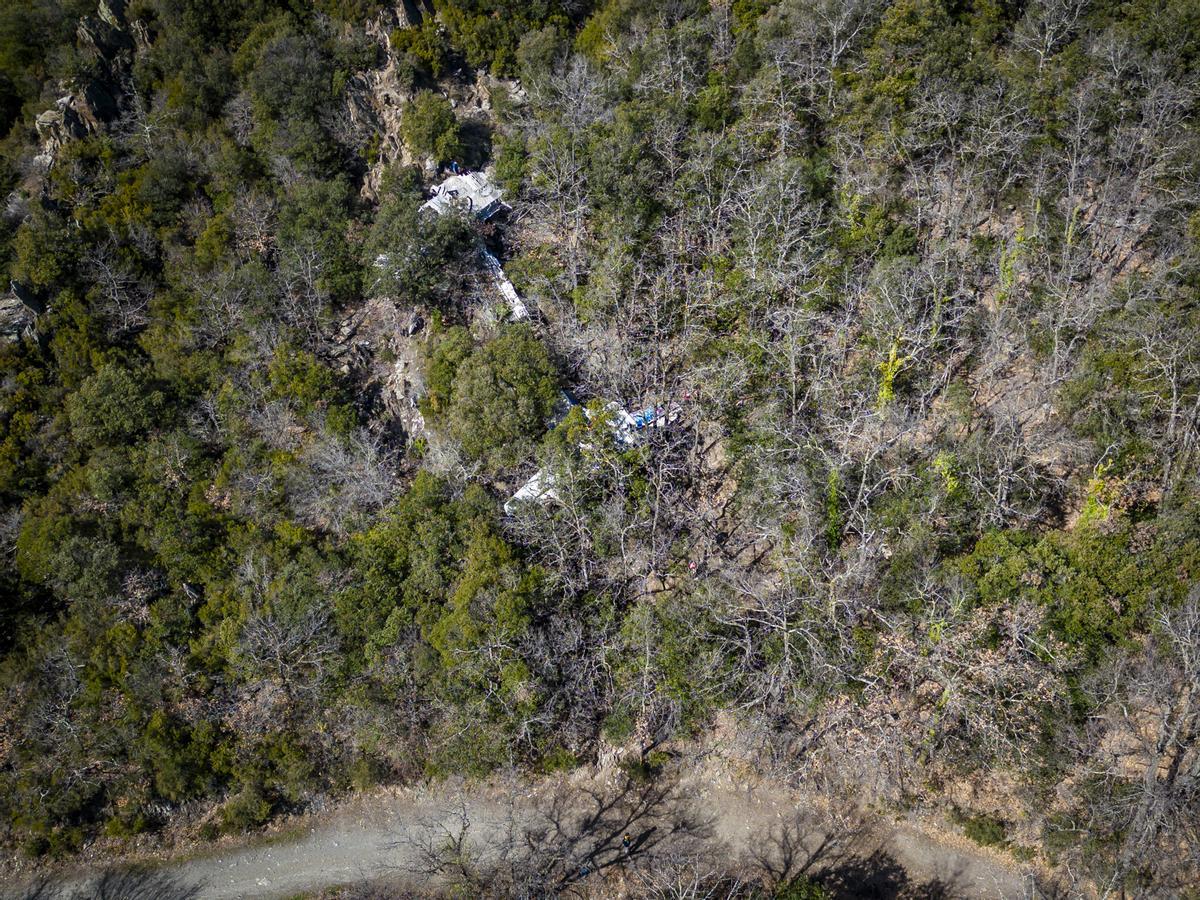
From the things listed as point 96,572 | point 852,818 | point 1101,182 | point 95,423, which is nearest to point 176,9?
point 95,423

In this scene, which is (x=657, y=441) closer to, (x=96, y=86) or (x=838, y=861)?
(x=838, y=861)

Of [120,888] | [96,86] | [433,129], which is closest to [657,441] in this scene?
[433,129]

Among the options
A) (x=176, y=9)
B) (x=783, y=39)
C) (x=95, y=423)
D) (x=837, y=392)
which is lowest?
(x=837, y=392)

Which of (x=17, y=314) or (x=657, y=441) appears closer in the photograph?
(x=657, y=441)

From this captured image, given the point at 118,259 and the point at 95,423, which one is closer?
the point at 95,423

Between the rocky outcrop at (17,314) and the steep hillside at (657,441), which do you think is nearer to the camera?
the steep hillside at (657,441)

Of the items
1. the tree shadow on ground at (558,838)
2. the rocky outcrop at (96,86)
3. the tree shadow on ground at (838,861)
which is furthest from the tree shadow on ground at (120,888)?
the rocky outcrop at (96,86)

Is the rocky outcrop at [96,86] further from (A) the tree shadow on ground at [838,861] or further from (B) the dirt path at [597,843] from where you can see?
(A) the tree shadow on ground at [838,861]

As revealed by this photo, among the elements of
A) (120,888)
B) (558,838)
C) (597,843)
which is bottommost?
(597,843)

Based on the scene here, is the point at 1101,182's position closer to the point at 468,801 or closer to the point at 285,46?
the point at 468,801
